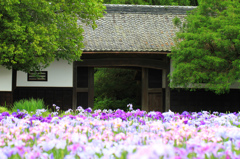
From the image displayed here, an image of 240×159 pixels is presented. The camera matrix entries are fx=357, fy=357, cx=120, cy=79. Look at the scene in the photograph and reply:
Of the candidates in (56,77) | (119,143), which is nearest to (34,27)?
(56,77)

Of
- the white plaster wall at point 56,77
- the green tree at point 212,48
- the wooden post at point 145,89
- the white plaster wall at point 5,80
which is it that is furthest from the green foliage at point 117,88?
the white plaster wall at point 5,80

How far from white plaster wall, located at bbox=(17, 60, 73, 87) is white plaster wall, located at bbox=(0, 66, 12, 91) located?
0.67 metres

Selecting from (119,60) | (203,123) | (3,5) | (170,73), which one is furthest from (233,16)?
(203,123)

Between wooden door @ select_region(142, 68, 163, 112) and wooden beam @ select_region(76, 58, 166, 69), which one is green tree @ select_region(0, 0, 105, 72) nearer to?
wooden beam @ select_region(76, 58, 166, 69)

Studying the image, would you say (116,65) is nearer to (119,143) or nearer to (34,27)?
(34,27)

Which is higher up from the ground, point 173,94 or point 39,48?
point 39,48

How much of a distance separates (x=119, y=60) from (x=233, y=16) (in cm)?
504

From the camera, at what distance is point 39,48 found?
10.6 metres

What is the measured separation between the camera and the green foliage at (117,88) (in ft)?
73.9

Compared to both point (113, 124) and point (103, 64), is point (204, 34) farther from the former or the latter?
point (113, 124)

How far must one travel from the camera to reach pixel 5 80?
→ 14.2 metres

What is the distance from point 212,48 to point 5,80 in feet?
26.8

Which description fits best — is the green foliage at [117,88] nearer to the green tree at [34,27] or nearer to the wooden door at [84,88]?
the wooden door at [84,88]

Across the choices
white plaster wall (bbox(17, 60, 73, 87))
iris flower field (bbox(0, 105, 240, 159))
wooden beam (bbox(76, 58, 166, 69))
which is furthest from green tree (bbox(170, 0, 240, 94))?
iris flower field (bbox(0, 105, 240, 159))
